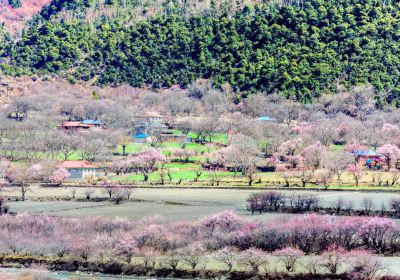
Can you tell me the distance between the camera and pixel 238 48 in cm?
14812

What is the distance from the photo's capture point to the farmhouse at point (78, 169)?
8725cm

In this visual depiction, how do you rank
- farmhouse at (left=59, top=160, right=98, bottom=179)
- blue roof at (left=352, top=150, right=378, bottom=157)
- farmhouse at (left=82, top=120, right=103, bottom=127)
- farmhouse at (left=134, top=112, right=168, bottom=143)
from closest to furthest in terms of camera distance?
farmhouse at (left=59, top=160, right=98, bottom=179) → blue roof at (left=352, top=150, right=378, bottom=157) → farmhouse at (left=134, top=112, right=168, bottom=143) → farmhouse at (left=82, top=120, right=103, bottom=127)

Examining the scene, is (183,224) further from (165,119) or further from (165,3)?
(165,3)

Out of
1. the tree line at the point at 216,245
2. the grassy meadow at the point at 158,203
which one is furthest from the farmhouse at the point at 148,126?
the tree line at the point at 216,245

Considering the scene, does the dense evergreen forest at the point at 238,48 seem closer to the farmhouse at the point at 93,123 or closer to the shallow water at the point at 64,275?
the farmhouse at the point at 93,123

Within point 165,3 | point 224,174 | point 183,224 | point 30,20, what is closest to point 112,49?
point 165,3

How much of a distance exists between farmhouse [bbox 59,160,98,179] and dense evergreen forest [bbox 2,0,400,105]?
Answer: 51.7m

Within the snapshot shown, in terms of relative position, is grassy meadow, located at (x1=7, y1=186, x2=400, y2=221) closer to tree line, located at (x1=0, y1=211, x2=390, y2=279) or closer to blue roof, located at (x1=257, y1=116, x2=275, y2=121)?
tree line, located at (x1=0, y1=211, x2=390, y2=279)

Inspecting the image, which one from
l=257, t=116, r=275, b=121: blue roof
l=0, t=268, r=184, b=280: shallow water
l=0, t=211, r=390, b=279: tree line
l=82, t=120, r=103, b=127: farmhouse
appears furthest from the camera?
l=257, t=116, r=275, b=121: blue roof

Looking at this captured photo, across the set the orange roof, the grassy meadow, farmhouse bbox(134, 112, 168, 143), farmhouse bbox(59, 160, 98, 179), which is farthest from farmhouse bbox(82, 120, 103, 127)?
the grassy meadow

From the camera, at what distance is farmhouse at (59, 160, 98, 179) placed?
8725 centimetres

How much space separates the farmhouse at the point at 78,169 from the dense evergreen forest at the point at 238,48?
5165cm

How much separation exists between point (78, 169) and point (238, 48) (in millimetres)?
66421

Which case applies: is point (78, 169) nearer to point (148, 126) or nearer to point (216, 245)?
point (148, 126)
